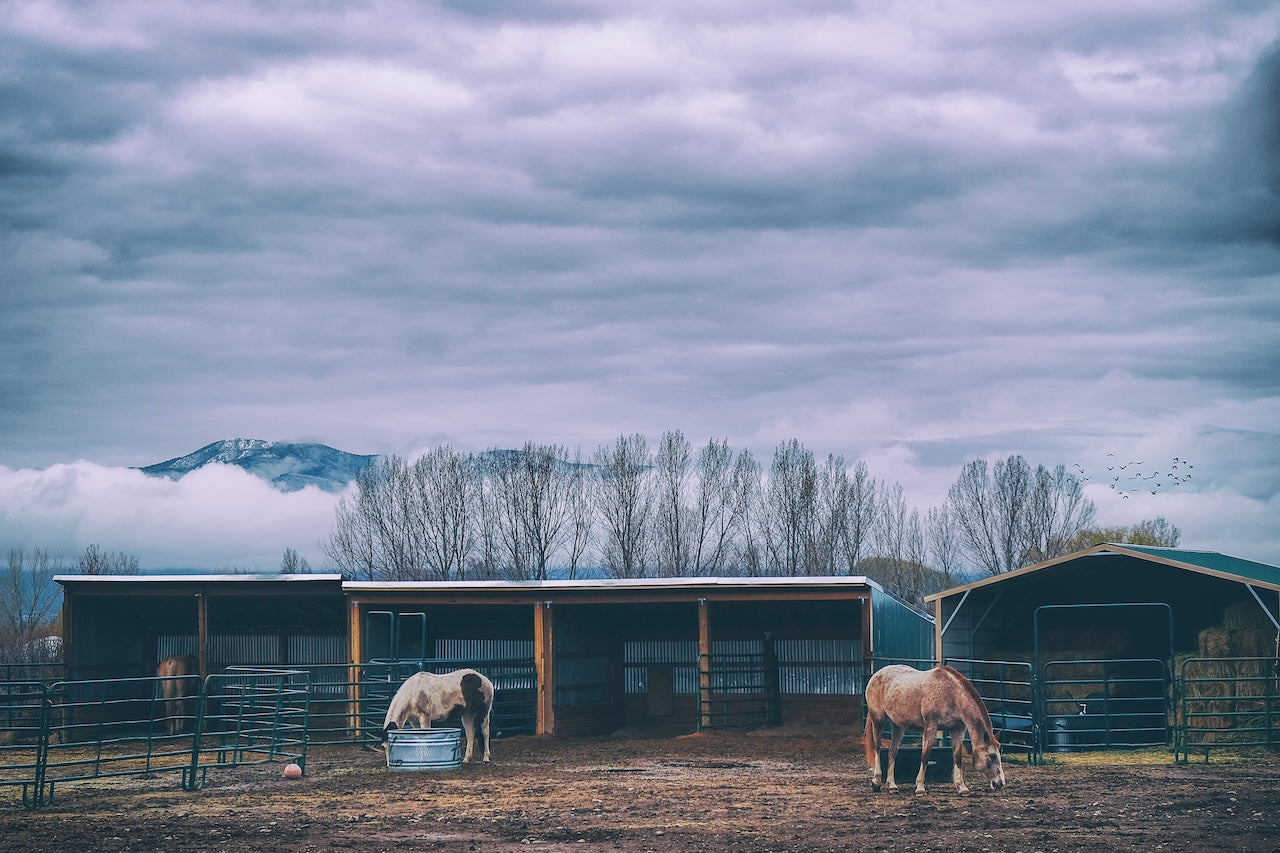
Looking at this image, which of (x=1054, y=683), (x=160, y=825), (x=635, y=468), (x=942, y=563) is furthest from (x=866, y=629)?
(x=942, y=563)

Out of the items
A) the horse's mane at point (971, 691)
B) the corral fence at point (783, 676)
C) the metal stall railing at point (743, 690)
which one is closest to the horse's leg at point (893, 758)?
the horse's mane at point (971, 691)

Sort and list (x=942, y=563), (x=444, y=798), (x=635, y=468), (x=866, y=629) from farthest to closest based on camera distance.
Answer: (x=942, y=563) < (x=635, y=468) < (x=866, y=629) < (x=444, y=798)

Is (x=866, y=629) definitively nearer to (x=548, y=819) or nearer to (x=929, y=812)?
(x=929, y=812)

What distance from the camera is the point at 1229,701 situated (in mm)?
17469

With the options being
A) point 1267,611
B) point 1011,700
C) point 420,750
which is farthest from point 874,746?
point 1267,611

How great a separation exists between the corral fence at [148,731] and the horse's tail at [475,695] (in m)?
2.00

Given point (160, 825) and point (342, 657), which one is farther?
point (342, 657)

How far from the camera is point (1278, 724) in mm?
17312

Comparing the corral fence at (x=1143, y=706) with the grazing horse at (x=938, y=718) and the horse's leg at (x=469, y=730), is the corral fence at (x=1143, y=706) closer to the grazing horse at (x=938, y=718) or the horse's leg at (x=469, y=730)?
the grazing horse at (x=938, y=718)

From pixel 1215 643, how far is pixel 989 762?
5.90 m

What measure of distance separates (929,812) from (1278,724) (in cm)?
758

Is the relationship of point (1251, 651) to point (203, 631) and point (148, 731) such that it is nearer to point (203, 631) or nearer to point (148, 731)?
point (148, 731)

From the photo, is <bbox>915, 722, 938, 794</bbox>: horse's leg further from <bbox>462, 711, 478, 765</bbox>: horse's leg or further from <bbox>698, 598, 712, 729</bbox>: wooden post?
<bbox>698, 598, 712, 729</bbox>: wooden post

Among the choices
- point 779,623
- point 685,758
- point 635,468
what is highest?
point 635,468
